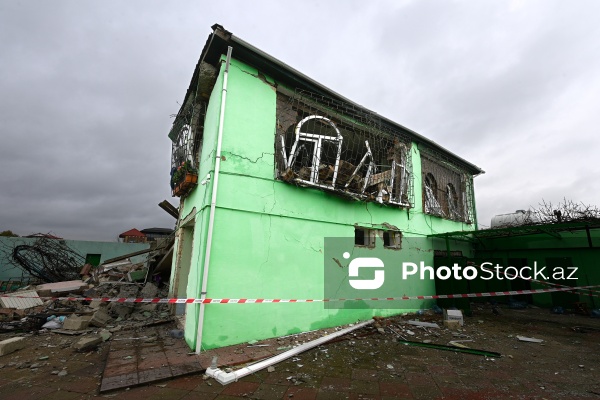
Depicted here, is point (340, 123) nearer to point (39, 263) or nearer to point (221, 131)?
point (221, 131)

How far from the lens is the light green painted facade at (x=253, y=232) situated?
4980mm

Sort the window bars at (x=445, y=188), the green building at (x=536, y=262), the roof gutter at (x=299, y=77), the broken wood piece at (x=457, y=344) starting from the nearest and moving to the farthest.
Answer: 1. the broken wood piece at (x=457, y=344)
2. the roof gutter at (x=299, y=77)
3. the green building at (x=536, y=262)
4. the window bars at (x=445, y=188)

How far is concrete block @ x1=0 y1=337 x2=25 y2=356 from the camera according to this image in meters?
4.59

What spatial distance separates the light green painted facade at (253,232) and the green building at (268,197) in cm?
2

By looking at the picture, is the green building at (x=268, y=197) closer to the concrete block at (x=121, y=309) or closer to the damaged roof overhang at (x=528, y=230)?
the concrete block at (x=121, y=309)

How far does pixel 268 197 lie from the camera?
5.74 m

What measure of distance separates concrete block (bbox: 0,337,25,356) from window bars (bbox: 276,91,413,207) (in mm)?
5779

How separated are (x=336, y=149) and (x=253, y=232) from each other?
357 centimetres

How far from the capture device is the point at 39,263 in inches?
438

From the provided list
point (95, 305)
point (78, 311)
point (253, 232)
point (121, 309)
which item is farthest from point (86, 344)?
point (253, 232)

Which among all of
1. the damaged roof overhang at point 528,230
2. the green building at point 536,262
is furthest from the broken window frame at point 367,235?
the green building at point 536,262

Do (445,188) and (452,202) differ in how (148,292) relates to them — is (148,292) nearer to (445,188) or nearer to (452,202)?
(445,188)

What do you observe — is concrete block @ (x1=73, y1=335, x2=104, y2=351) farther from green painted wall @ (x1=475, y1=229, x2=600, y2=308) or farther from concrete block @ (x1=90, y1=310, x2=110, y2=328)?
green painted wall @ (x1=475, y1=229, x2=600, y2=308)

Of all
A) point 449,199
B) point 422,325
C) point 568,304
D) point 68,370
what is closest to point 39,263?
point 68,370
